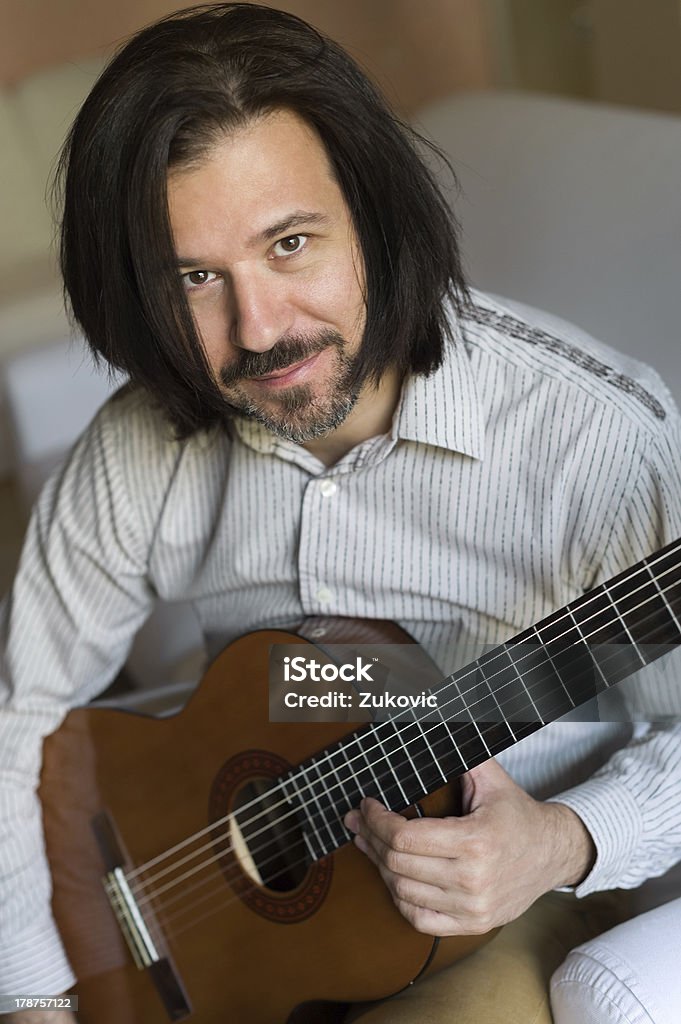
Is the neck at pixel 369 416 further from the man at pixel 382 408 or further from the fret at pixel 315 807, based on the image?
the fret at pixel 315 807

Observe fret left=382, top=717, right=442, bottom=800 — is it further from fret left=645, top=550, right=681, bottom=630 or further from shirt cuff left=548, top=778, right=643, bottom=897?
fret left=645, top=550, right=681, bottom=630

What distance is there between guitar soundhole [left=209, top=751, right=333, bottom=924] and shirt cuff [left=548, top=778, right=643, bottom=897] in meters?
0.17

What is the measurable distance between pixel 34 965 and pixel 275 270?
606 millimetres

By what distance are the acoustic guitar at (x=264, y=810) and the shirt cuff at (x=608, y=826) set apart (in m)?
0.09

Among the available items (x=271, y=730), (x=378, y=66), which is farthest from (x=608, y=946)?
(x=378, y=66)

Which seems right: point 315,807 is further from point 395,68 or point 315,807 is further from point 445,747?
point 395,68

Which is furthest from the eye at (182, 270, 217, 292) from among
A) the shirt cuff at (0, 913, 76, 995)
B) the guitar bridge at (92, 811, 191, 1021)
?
the shirt cuff at (0, 913, 76, 995)

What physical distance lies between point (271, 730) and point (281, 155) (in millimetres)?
385

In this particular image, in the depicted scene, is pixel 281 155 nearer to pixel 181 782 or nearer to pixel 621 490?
pixel 621 490

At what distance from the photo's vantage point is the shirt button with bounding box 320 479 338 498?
0.83 m

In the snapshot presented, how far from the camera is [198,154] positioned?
690mm

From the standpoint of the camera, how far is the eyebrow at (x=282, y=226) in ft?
2.24

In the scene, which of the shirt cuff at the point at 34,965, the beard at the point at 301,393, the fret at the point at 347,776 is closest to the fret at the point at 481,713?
the fret at the point at 347,776

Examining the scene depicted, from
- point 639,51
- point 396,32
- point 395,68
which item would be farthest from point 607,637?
point 396,32
